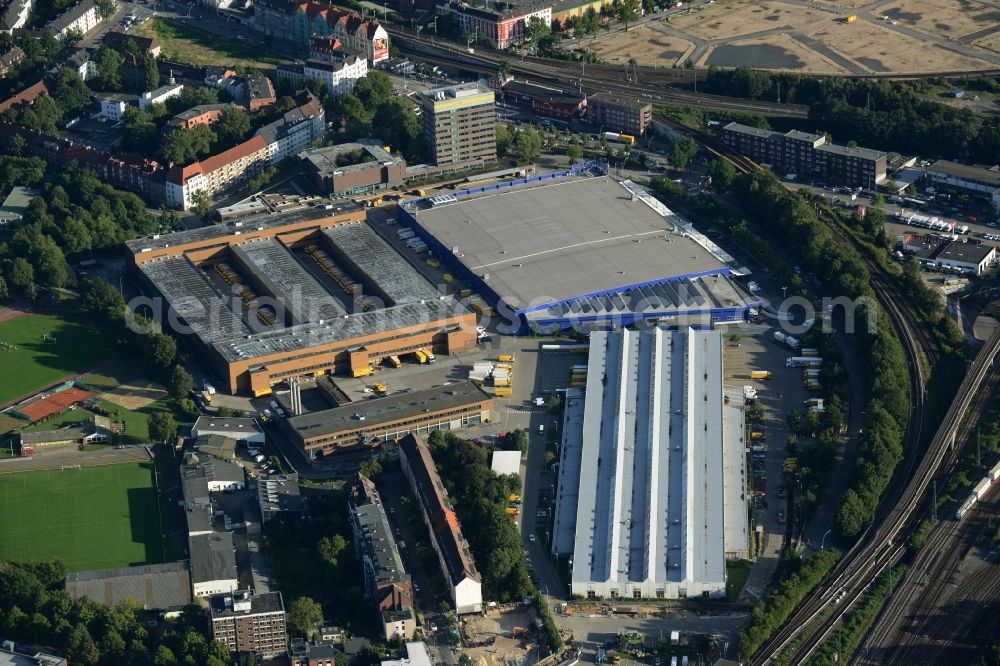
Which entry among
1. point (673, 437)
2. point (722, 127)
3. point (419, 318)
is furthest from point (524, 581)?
point (722, 127)

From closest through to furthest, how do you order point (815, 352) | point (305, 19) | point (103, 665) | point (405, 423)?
point (103, 665) → point (405, 423) → point (815, 352) → point (305, 19)

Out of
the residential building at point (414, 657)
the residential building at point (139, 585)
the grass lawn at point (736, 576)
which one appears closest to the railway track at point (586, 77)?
the grass lawn at point (736, 576)

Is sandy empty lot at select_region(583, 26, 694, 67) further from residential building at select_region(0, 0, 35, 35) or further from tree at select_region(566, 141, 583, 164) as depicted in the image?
residential building at select_region(0, 0, 35, 35)

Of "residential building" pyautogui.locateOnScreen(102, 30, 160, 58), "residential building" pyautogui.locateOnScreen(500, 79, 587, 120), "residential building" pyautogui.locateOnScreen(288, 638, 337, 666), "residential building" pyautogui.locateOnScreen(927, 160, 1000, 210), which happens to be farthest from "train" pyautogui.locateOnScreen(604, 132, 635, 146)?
"residential building" pyautogui.locateOnScreen(288, 638, 337, 666)

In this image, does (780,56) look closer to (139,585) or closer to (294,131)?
(294,131)

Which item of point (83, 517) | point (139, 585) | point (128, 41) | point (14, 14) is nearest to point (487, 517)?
point (139, 585)

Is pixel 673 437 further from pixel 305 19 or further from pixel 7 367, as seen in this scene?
pixel 305 19

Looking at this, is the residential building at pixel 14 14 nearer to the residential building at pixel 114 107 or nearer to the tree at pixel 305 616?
the residential building at pixel 114 107
